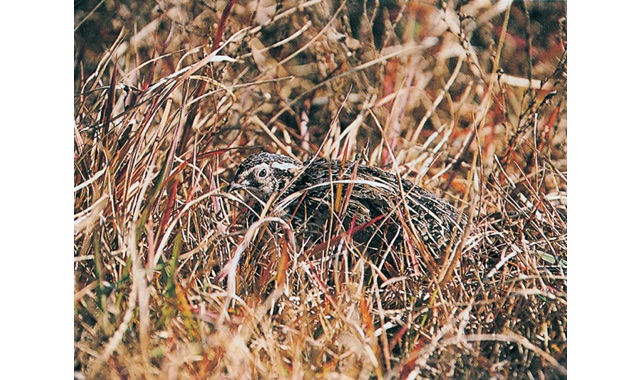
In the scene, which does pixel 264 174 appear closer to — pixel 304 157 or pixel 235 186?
pixel 235 186

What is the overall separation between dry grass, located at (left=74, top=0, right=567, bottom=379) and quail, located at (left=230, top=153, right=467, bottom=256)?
A: 7 cm

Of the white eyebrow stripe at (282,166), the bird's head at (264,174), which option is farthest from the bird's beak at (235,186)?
the white eyebrow stripe at (282,166)

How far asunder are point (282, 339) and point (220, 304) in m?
0.22

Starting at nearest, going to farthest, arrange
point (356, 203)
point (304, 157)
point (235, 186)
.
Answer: point (356, 203), point (235, 186), point (304, 157)

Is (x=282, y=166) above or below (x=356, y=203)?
above

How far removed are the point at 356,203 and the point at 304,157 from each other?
1.87ft

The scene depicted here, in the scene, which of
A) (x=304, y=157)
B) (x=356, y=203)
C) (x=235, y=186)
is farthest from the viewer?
(x=304, y=157)

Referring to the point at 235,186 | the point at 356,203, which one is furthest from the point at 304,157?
the point at 356,203

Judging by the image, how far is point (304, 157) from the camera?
3.59 meters

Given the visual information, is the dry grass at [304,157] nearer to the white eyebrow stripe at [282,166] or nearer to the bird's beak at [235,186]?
the bird's beak at [235,186]

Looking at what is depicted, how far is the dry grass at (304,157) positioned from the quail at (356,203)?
0.07 m

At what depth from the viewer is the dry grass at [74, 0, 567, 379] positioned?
2801mm

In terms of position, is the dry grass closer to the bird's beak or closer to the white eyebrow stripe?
the bird's beak

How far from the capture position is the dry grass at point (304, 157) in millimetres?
2801
